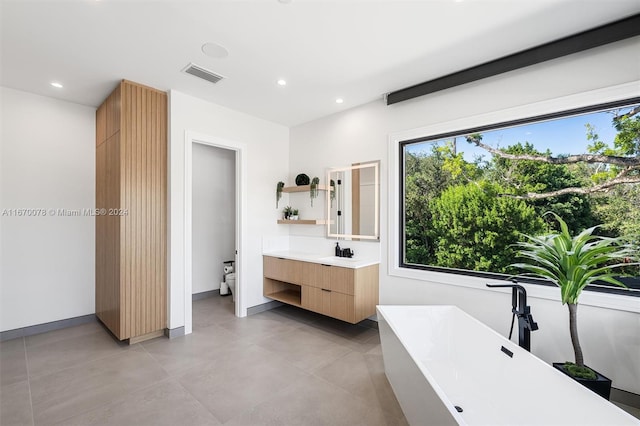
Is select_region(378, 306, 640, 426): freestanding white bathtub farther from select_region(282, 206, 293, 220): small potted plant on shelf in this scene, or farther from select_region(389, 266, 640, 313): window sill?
select_region(282, 206, 293, 220): small potted plant on shelf

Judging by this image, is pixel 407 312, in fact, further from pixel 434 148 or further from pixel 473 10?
pixel 473 10

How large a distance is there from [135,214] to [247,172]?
158cm

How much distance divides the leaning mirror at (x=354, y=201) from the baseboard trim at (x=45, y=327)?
354 cm

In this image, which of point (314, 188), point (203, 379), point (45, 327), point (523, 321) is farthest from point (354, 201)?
point (45, 327)

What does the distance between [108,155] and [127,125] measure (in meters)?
0.64

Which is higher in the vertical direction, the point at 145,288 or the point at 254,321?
the point at 145,288

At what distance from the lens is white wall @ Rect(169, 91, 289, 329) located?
355 centimetres

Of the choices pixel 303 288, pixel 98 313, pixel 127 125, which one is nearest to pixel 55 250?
pixel 98 313

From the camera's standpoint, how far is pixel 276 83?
3.36m

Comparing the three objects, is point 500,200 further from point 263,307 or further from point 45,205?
point 45,205

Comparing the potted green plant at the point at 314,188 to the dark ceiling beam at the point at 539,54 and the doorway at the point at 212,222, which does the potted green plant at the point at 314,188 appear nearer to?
the dark ceiling beam at the point at 539,54

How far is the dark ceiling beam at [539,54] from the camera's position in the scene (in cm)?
222

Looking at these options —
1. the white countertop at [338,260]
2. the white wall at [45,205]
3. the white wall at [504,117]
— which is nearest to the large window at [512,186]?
the white wall at [504,117]

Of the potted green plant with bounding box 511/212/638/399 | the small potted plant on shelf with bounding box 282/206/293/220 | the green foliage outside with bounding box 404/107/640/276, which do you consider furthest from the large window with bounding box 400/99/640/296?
the small potted plant on shelf with bounding box 282/206/293/220
